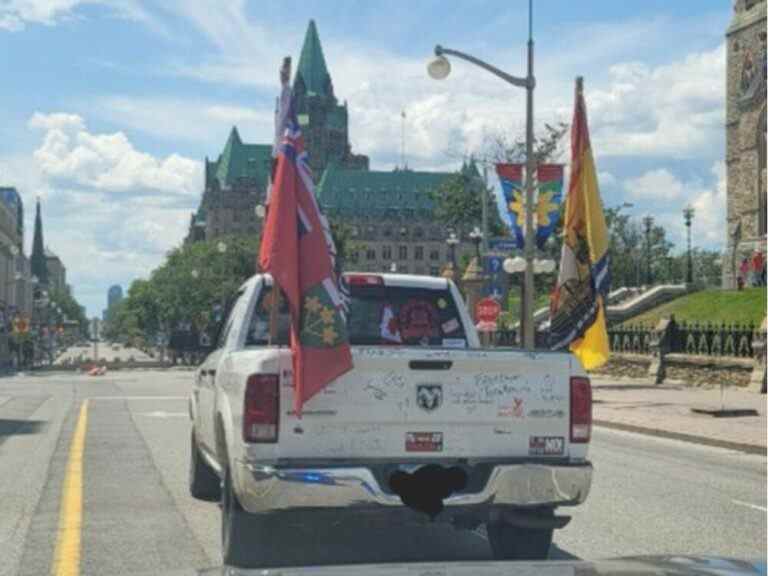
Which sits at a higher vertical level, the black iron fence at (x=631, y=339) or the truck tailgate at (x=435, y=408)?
the black iron fence at (x=631, y=339)

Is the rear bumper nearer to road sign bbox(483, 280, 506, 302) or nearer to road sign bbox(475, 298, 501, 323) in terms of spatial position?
road sign bbox(475, 298, 501, 323)

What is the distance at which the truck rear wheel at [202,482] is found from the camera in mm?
10414

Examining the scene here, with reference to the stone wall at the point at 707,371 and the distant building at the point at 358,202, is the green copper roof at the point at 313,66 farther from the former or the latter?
the stone wall at the point at 707,371

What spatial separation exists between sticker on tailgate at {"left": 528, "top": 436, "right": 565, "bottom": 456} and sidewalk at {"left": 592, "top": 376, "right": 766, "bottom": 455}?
32.8ft

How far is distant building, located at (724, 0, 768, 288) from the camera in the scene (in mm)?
72188

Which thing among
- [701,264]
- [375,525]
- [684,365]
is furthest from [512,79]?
[701,264]

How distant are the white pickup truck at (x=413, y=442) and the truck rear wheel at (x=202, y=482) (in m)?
2.90

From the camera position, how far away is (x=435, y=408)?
23.5 feet

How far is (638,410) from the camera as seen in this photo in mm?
24125

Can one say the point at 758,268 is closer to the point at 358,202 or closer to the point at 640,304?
the point at 640,304

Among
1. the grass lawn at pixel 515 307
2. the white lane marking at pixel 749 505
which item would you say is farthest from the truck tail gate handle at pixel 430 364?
the grass lawn at pixel 515 307

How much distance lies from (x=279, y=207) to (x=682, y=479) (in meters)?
7.26

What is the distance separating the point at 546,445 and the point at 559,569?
355 centimetres

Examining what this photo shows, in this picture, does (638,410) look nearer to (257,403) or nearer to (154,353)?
(257,403)
